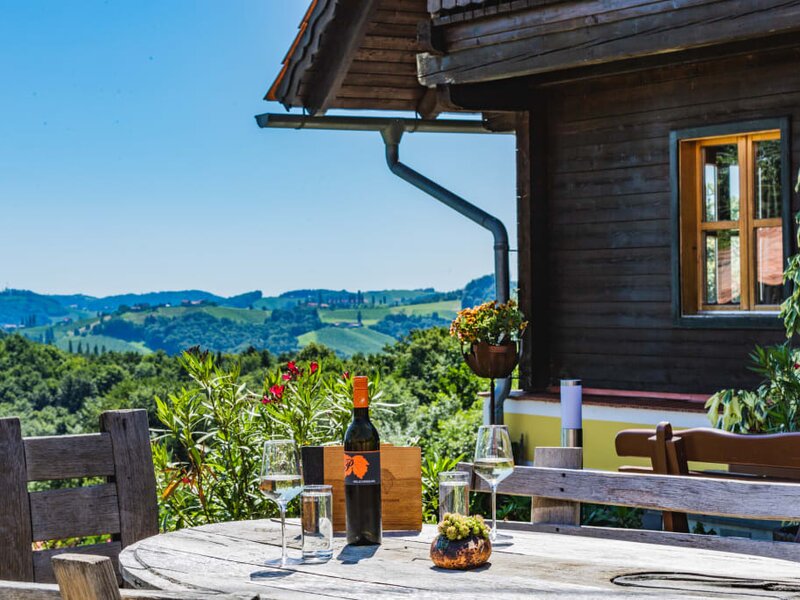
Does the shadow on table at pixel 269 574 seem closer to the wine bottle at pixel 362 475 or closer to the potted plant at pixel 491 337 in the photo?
the wine bottle at pixel 362 475

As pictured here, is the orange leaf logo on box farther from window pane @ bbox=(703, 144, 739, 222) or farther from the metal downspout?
the metal downspout

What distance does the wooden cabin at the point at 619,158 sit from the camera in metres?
7.62

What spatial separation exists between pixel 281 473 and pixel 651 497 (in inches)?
44.8

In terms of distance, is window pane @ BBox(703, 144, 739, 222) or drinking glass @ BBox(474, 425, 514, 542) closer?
drinking glass @ BBox(474, 425, 514, 542)

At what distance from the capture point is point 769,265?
26.5ft

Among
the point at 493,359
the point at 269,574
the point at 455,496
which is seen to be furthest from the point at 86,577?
the point at 493,359

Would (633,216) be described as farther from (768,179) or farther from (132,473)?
(132,473)

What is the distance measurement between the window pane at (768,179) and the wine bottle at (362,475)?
562 cm

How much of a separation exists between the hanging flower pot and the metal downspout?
66cm

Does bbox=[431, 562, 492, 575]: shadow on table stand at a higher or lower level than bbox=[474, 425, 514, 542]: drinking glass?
lower

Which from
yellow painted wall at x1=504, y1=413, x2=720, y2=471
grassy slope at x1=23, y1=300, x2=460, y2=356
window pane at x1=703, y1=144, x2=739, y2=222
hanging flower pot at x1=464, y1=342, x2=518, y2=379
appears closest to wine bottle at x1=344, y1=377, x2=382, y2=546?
yellow painted wall at x1=504, y1=413, x2=720, y2=471

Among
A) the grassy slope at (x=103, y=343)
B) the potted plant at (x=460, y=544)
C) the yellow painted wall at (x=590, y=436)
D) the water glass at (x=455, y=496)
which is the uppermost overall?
the water glass at (x=455, y=496)

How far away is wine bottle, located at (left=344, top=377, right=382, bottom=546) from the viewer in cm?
299

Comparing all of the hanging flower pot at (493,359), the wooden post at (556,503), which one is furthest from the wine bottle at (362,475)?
the hanging flower pot at (493,359)
